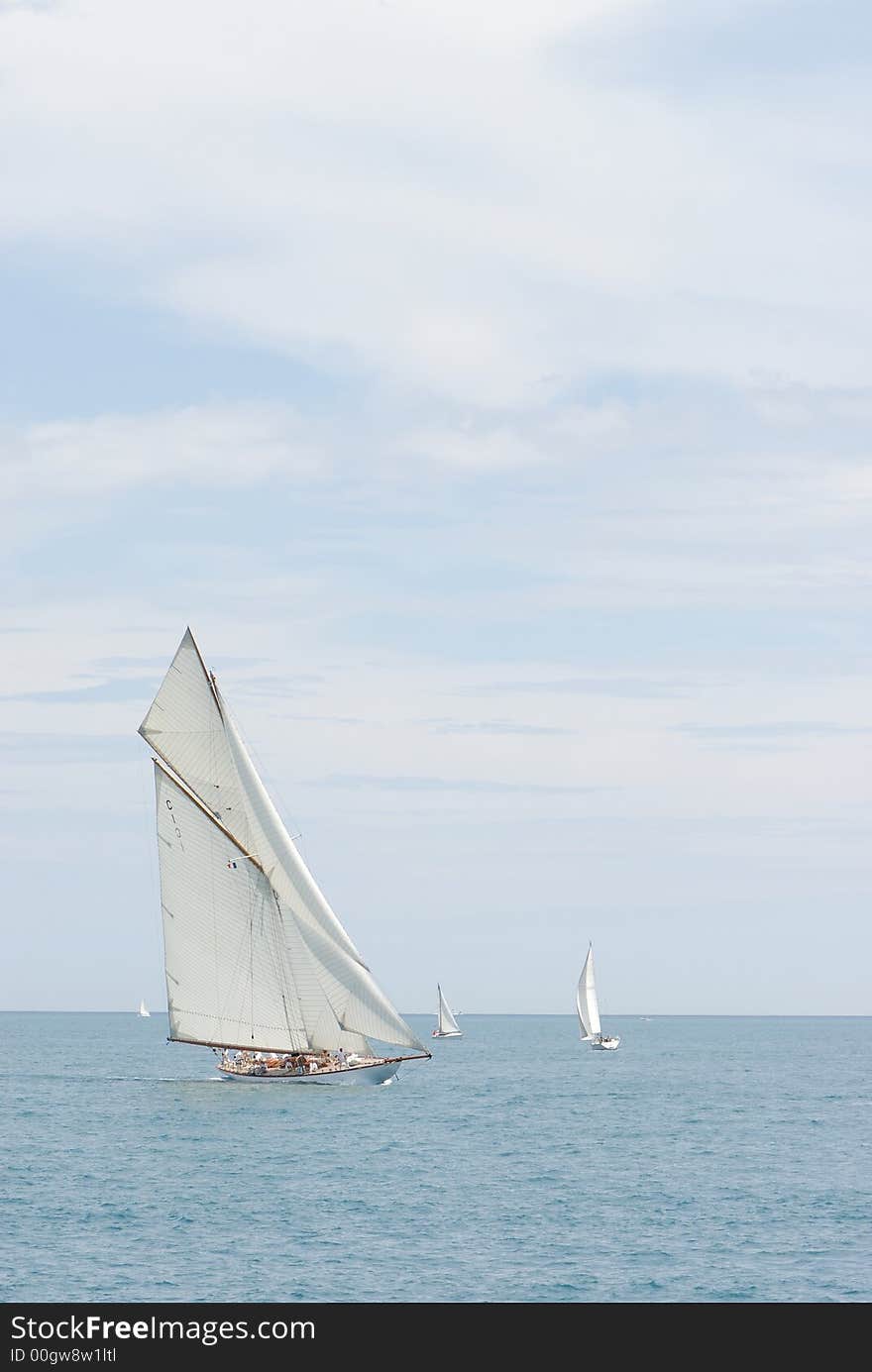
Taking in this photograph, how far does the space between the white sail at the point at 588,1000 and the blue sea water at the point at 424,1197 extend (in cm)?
7815

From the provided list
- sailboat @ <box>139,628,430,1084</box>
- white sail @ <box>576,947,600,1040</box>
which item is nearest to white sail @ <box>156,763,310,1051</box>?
sailboat @ <box>139,628,430,1084</box>

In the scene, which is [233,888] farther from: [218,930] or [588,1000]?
[588,1000]

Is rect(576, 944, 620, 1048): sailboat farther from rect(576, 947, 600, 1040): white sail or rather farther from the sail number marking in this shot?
the sail number marking

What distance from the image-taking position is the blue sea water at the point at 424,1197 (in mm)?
38938

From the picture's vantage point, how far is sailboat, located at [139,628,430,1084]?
7944 cm

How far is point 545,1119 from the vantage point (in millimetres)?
84062

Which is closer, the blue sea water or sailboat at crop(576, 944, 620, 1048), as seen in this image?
the blue sea water

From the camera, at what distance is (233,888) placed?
3145 inches

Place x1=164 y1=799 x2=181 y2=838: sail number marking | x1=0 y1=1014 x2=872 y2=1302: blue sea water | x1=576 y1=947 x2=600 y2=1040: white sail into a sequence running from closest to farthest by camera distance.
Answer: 1. x1=0 y1=1014 x2=872 y2=1302: blue sea water
2. x1=164 y1=799 x2=181 y2=838: sail number marking
3. x1=576 y1=947 x2=600 y2=1040: white sail

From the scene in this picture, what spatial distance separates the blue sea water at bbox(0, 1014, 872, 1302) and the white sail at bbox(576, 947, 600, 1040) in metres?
78.1
